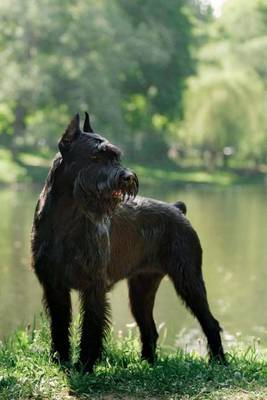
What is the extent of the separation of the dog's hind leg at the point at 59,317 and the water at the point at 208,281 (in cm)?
205

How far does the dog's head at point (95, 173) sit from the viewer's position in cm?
503

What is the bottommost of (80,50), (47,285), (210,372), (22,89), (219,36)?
(210,372)

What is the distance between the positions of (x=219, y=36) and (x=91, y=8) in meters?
26.5

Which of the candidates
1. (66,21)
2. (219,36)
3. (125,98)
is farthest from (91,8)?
(219,36)

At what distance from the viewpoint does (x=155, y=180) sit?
38.8 metres

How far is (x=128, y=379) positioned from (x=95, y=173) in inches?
57.3

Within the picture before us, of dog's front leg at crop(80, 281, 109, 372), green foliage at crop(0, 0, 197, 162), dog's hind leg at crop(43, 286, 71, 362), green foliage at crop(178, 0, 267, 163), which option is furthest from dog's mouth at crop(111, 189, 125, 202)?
green foliage at crop(178, 0, 267, 163)

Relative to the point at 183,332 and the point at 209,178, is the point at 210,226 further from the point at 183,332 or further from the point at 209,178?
the point at 209,178

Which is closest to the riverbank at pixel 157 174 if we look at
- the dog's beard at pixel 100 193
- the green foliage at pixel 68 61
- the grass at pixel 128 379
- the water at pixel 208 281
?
the green foliage at pixel 68 61

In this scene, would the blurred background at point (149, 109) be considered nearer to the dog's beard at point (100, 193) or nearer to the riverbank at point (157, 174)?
the riverbank at point (157, 174)

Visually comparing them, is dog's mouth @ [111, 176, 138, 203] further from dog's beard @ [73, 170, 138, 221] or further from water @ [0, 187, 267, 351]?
water @ [0, 187, 267, 351]

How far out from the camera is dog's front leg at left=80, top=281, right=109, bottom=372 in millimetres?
5273

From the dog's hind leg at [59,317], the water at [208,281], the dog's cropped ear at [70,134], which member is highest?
the dog's cropped ear at [70,134]

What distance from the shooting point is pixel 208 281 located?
46.3ft
